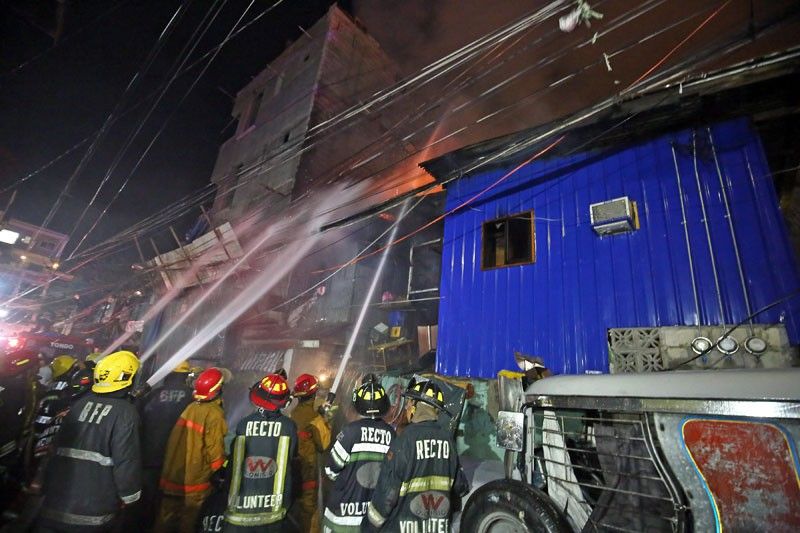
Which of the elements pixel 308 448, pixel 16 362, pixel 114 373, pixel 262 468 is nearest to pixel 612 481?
pixel 262 468

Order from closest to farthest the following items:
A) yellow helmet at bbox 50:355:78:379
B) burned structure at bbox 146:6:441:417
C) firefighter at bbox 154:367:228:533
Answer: firefighter at bbox 154:367:228:533, yellow helmet at bbox 50:355:78:379, burned structure at bbox 146:6:441:417

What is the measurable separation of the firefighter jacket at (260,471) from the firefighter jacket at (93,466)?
1001 mm

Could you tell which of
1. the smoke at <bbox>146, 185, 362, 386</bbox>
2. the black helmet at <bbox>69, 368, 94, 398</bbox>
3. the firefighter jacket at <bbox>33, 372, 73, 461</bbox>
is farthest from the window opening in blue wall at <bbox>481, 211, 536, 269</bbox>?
the firefighter jacket at <bbox>33, 372, 73, 461</bbox>

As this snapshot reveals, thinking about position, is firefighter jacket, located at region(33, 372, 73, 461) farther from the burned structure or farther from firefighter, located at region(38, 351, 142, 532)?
A: the burned structure

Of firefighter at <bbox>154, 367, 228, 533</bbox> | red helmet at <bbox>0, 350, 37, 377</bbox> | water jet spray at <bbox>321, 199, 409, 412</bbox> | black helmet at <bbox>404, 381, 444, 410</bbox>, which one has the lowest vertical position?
firefighter at <bbox>154, 367, 228, 533</bbox>

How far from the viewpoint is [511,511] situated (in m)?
3.47

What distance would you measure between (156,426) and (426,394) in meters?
4.85

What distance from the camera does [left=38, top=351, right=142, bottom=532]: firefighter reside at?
340 centimetres

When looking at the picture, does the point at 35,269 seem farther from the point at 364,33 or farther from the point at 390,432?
the point at 390,432

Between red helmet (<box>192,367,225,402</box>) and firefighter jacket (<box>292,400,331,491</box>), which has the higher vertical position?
red helmet (<box>192,367,225,402</box>)

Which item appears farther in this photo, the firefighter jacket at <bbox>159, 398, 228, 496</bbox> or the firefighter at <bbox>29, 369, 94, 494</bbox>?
the firefighter at <bbox>29, 369, 94, 494</bbox>

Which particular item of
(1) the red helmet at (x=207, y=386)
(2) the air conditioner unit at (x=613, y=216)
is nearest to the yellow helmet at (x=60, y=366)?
(1) the red helmet at (x=207, y=386)

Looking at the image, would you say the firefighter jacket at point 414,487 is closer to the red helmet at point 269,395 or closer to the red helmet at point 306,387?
the red helmet at point 269,395

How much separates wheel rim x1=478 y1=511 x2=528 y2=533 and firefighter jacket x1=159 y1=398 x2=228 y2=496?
11.4ft
